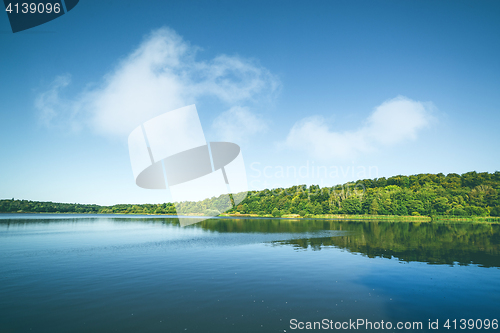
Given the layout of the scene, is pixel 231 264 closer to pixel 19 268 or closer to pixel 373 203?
pixel 19 268

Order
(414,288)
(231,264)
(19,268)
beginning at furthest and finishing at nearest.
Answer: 1. (231,264)
2. (19,268)
3. (414,288)

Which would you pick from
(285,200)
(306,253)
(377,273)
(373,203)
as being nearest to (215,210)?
(285,200)

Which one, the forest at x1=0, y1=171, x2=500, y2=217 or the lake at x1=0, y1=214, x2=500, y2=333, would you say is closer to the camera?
the lake at x1=0, y1=214, x2=500, y2=333

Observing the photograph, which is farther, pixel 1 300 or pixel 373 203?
pixel 373 203

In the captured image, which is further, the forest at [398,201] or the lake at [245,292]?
the forest at [398,201]

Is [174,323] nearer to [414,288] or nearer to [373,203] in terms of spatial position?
[414,288]

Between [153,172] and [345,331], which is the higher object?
[153,172]

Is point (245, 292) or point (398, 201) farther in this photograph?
point (398, 201)

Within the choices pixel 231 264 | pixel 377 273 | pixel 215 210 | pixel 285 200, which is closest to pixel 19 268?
pixel 231 264

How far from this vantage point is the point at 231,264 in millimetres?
22156

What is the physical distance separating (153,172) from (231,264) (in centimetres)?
1028

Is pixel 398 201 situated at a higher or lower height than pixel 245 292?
higher

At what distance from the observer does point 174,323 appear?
10.6 metres

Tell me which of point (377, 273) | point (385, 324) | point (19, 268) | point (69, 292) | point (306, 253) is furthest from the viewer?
point (306, 253)
